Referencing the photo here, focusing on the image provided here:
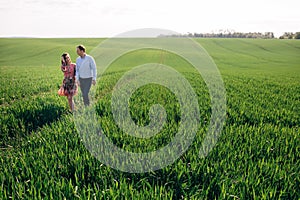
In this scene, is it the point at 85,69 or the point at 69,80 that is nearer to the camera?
the point at 85,69

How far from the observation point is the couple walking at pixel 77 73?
763 centimetres

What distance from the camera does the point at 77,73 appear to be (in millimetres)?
7730

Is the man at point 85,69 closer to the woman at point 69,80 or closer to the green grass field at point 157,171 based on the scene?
the woman at point 69,80

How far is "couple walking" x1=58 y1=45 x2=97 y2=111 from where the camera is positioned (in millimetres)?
7629

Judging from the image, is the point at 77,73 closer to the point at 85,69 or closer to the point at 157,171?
the point at 85,69

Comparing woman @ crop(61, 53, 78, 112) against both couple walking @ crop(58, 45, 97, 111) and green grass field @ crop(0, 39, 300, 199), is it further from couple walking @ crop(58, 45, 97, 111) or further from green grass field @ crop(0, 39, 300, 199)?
green grass field @ crop(0, 39, 300, 199)

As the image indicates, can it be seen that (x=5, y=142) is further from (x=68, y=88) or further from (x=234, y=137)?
(x=234, y=137)

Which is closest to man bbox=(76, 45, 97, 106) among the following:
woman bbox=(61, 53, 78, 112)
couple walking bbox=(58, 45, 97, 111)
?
couple walking bbox=(58, 45, 97, 111)

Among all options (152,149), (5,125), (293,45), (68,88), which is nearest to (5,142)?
(5,125)

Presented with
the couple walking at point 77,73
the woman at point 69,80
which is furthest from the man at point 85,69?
the woman at point 69,80

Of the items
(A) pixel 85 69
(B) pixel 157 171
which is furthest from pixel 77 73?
(B) pixel 157 171

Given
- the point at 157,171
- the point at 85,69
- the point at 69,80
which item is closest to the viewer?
the point at 157,171

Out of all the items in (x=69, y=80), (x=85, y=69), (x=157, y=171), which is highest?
(x=85, y=69)

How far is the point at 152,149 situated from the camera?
415 centimetres
